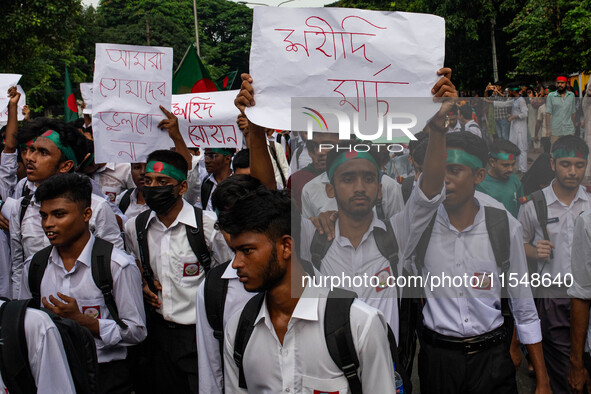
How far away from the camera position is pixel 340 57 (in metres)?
2.69

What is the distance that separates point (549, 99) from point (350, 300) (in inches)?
53.0

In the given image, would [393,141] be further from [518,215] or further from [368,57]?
[518,215]

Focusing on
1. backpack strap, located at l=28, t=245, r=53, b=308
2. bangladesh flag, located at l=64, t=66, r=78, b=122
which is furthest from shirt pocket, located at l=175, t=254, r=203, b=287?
bangladesh flag, located at l=64, t=66, r=78, b=122

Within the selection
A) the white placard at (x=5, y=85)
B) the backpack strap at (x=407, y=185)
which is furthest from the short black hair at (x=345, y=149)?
the white placard at (x=5, y=85)

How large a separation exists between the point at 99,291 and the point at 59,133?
1452mm

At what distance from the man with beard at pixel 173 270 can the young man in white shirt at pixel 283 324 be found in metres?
1.38

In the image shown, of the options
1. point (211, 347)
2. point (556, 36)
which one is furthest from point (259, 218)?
point (556, 36)

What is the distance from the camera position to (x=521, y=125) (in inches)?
123

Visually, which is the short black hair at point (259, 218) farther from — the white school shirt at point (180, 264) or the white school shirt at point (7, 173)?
the white school shirt at point (7, 173)

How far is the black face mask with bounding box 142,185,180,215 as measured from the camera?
156 inches

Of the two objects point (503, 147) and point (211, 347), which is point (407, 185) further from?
point (211, 347)

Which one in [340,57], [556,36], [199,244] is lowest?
[199,244]

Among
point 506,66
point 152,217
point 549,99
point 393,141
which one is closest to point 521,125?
point 549,99

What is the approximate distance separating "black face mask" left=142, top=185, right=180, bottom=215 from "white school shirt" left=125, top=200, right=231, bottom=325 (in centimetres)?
11
